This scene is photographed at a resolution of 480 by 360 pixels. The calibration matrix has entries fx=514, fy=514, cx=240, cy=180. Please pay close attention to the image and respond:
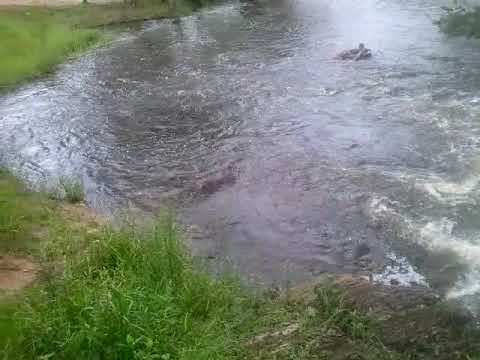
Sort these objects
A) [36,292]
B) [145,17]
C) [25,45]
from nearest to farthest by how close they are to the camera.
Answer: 1. [36,292]
2. [25,45]
3. [145,17]

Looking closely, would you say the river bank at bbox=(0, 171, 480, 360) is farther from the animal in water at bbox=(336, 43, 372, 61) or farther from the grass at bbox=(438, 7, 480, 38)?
the grass at bbox=(438, 7, 480, 38)

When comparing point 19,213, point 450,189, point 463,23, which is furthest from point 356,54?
point 19,213

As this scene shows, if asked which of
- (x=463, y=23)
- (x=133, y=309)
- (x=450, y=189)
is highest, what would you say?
(x=463, y=23)

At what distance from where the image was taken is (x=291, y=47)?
1744 cm

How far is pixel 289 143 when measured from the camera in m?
10.8

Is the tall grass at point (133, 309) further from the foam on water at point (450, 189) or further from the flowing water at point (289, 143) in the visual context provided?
the foam on water at point (450, 189)

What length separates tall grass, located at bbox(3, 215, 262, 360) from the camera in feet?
14.9

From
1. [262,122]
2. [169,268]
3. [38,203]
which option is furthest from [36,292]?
[262,122]

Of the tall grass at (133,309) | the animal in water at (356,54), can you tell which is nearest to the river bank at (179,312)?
the tall grass at (133,309)

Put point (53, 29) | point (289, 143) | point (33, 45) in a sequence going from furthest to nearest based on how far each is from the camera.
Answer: point (53, 29) < point (33, 45) < point (289, 143)

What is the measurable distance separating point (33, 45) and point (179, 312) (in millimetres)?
16717

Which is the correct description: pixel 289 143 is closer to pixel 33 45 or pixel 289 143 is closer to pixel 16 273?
pixel 16 273

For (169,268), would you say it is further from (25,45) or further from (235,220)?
(25,45)

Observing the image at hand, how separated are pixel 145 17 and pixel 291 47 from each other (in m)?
10.4
